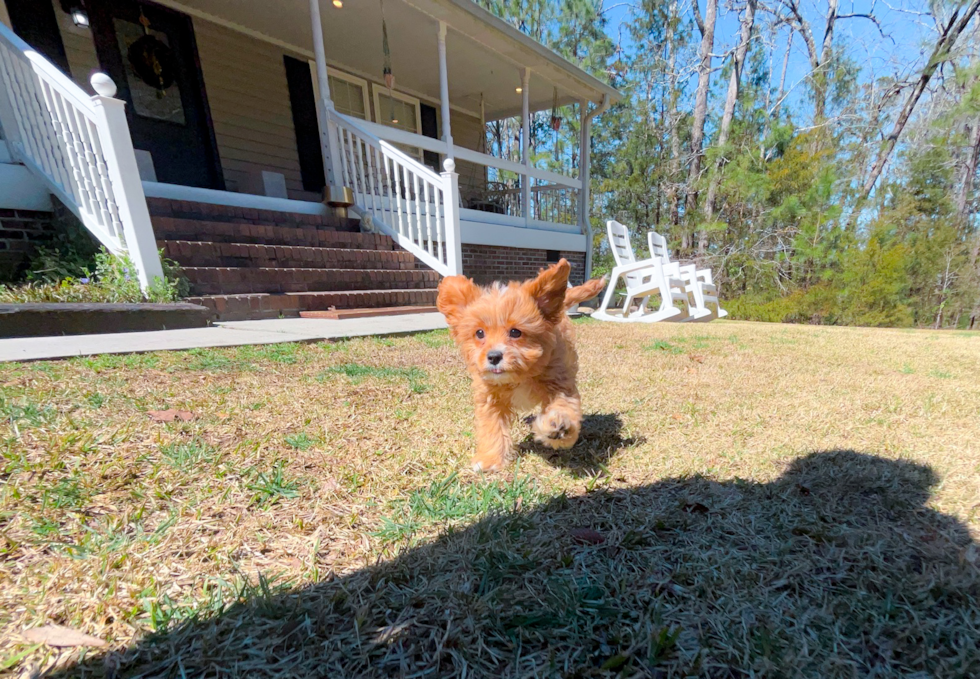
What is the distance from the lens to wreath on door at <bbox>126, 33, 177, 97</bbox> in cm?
796

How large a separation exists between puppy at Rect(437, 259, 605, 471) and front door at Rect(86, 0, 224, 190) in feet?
30.8

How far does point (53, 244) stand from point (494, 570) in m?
7.14

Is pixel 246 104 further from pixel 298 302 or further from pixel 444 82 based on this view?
pixel 298 302

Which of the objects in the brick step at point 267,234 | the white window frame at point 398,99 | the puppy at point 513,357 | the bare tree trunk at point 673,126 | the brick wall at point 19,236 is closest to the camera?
the puppy at point 513,357

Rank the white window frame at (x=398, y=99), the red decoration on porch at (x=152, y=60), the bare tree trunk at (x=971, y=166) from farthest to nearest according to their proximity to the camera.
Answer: the bare tree trunk at (x=971, y=166)
the white window frame at (x=398, y=99)
the red decoration on porch at (x=152, y=60)

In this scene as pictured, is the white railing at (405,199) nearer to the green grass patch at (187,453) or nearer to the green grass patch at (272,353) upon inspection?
the green grass patch at (272,353)

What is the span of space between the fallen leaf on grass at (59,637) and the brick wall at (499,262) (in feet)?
28.2

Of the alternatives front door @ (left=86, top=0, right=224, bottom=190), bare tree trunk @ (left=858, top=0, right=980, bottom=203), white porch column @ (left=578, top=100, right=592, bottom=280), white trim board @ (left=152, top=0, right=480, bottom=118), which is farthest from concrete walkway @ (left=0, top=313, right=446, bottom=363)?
bare tree trunk @ (left=858, top=0, right=980, bottom=203)

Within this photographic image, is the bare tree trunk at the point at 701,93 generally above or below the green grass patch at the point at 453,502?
above

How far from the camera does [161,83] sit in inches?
325

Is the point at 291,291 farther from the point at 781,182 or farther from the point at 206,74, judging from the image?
the point at 781,182

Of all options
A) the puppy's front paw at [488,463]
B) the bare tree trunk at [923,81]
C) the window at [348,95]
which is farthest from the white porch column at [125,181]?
the bare tree trunk at [923,81]

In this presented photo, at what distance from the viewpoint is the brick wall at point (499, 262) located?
10.0 m

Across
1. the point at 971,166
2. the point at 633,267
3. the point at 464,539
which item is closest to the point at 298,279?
the point at 464,539
